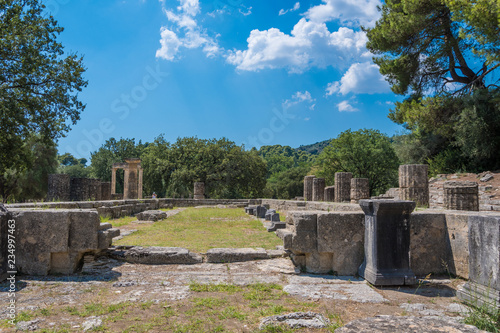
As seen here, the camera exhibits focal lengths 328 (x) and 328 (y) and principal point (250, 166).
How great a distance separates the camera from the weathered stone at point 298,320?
124 inches

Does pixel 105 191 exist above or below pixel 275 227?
above

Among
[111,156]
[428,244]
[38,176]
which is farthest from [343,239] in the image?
[111,156]

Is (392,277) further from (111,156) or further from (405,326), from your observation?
(111,156)

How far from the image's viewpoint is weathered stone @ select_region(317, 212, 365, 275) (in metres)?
5.18

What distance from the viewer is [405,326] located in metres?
2.37

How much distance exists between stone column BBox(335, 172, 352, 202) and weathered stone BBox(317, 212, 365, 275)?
12725 mm

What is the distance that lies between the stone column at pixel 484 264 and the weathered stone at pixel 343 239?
154 cm

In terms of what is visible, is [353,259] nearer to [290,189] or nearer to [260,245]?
[260,245]

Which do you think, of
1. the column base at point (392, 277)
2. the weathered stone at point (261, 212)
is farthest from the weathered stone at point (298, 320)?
the weathered stone at point (261, 212)

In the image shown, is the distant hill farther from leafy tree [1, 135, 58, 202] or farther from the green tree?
the green tree

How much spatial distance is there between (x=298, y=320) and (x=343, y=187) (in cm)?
1513

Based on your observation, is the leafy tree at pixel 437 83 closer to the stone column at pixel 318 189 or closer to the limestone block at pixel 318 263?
the stone column at pixel 318 189

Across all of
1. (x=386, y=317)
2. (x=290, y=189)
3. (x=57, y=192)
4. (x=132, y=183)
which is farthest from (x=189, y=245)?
(x=290, y=189)

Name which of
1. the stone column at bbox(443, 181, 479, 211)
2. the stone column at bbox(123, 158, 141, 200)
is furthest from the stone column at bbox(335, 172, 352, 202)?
the stone column at bbox(123, 158, 141, 200)
